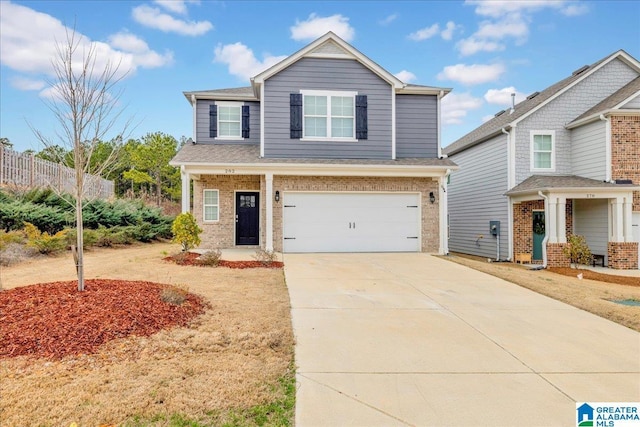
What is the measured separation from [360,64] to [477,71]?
55.0ft

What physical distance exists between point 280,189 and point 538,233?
34.1 ft

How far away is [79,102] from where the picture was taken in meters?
5.30

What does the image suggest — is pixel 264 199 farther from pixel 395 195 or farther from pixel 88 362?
pixel 88 362

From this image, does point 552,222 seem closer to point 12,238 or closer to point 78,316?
point 78,316

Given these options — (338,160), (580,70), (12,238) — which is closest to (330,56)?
(338,160)

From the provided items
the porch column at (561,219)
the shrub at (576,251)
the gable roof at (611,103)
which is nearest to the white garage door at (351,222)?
the porch column at (561,219)

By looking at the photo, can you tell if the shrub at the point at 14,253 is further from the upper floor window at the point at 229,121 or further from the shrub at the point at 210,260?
the upper floor window at the point at 229,121

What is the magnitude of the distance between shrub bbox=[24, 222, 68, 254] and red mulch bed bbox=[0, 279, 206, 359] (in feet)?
23.0

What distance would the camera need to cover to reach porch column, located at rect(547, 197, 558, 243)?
43.4 feet

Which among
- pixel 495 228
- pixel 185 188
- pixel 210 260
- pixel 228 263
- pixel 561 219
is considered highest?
pixel 185 188

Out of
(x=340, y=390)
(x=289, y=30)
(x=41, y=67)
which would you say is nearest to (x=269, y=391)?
(x=340, y=390)

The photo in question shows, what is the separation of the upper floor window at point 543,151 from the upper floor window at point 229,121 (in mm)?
11271

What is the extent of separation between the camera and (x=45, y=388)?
10.1ft

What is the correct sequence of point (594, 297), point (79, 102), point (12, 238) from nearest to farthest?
point (79, 102)
point (594, 297)
point (12, 238)
